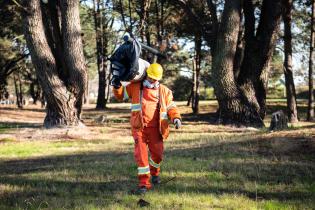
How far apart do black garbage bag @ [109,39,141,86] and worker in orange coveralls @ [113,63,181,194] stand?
197 millimetres

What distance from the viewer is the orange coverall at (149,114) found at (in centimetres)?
678

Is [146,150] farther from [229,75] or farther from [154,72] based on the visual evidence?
[229,75]

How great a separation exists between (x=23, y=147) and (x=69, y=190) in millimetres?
6496

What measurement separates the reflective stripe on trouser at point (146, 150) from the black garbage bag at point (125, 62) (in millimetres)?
884

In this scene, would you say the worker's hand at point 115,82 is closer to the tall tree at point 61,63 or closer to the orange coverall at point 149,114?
the orange coverall at point 149,114

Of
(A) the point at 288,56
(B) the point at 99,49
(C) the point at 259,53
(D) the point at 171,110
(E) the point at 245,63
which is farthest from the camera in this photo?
(B) the point at 99,49

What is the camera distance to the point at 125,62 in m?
6.64

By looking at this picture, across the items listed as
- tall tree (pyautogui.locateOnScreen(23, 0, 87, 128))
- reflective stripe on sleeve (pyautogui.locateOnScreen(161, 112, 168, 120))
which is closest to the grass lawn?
reflective stripe on sleeve (pyautogui.locateOnScreen(161, 112, 168, 120))

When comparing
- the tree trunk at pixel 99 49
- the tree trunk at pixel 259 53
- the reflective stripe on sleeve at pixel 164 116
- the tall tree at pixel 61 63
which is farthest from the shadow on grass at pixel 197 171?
the tree trunk at pixel 99 49

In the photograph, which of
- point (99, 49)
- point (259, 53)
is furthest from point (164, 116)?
point (99, 49)

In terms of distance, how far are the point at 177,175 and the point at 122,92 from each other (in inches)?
71.9

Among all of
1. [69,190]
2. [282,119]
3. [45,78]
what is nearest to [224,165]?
[69,190]

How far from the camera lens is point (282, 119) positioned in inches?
563

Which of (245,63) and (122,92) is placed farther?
(245,63)
